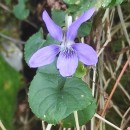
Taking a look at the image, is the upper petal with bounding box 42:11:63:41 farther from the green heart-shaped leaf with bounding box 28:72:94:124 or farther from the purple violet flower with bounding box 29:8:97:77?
the green heart-shaped leaf with bounding box 28:72:94:124

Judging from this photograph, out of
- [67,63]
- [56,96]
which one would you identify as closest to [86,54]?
[67,63]

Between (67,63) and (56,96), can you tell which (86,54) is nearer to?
(67,63)

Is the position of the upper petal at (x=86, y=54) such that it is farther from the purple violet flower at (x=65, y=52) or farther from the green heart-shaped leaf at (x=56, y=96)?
the green heart-shaped leaf at (x=56, y=96)

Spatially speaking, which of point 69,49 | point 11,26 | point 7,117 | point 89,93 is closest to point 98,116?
point 89,93

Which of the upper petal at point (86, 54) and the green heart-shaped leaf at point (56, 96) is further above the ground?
the upper petal at point (86, 54)

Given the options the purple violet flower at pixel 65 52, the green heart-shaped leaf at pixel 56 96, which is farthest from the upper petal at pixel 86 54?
the green heart-shaped leaf at pixel 56 96

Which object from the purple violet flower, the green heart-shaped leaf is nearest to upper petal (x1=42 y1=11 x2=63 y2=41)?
the purple violet flower

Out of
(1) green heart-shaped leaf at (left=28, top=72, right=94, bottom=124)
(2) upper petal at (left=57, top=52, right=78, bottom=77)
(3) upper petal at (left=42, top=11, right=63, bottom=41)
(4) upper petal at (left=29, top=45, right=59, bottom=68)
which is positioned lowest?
(1) green heart-shaped leaf at (left=28, top=72, right=94, bottom=124)

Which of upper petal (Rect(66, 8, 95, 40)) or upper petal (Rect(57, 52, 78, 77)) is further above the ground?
upper petal (Rect(66, 8, 95, 40))
